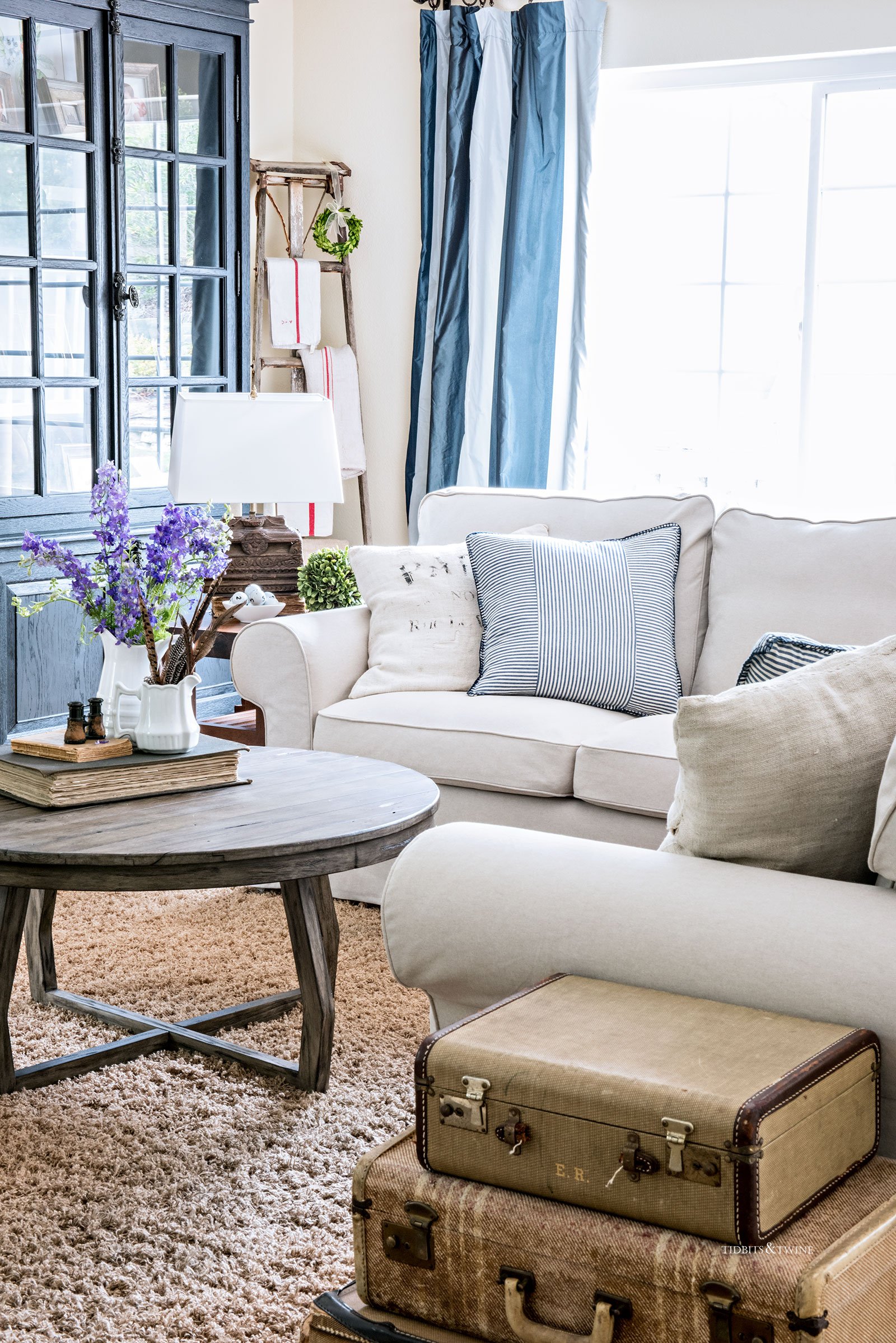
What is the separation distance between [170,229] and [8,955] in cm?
281

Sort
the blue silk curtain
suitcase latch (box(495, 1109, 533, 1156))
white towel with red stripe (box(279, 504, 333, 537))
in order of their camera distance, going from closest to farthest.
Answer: suitcase latch (box(495, 1109, 533, 1156)), the blue silk curtain, white towel with red stripe (box(279, 504, 333, 537))

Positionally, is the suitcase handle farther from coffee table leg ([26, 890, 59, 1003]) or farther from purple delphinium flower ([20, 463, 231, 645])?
coffee table leg ([26, 890, 59, 1003])

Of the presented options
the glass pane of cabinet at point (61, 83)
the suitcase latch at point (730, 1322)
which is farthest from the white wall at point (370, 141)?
Answer: the suitcase latch at point (730, 1322)

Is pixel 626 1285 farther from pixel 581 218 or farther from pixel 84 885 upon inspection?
pixel 581 218

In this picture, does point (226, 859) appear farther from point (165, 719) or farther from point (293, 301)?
point (293, 301)

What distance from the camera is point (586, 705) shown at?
3.21m

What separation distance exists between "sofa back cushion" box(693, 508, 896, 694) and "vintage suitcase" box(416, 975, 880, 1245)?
1.75m

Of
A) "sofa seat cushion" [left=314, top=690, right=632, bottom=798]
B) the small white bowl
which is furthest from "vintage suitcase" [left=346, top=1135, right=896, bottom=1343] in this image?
the small white bowl

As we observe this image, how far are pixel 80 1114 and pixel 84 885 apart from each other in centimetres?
47

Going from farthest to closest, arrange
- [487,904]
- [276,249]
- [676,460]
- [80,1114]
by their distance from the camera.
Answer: [276,249]
[676,460]
[80,1114]
[487,904]

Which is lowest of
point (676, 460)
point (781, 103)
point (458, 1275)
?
point (458, 1275)

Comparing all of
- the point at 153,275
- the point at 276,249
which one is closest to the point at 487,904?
the point at 153,275

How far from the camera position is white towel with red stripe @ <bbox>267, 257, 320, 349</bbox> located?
490cm

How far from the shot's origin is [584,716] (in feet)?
10.2
